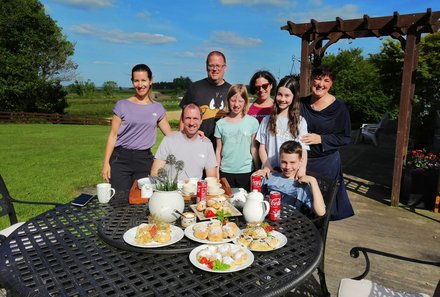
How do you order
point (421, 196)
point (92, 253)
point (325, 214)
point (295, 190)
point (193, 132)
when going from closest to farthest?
point (92, 253)
point (325, 214)
point (295, 190)
point (193, 132)
point (421, 196)

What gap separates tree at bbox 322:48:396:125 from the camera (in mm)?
17078

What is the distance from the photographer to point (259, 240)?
1.75 m

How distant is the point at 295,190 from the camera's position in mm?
2730

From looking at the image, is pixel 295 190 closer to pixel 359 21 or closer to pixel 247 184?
pixel 247 184

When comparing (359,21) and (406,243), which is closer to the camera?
(406,243)

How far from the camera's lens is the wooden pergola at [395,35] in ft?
16.3

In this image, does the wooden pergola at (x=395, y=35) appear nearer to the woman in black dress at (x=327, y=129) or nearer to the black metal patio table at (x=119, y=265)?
the woman in black dress at (x=327, y=129)

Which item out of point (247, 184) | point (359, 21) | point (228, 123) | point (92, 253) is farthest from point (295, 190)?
point (359, 21)

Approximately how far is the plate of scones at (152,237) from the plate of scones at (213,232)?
0.08m

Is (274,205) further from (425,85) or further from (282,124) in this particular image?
(425,85)

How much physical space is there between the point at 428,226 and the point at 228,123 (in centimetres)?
321

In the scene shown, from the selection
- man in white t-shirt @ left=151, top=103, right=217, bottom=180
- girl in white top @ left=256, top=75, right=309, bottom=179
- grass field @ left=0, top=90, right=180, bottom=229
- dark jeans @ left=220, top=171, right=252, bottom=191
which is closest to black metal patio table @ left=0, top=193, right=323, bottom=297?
man in white t-shirt @ left=151, top=103, right=217, bottom=180

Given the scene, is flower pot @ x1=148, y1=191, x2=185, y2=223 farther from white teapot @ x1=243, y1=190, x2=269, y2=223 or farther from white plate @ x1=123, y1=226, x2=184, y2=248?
white teapot @ x1=243, y1=190, x2=269, y2=223

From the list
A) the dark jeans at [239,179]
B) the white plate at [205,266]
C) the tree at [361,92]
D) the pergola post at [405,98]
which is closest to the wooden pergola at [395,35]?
the pergola post at [405,98]
